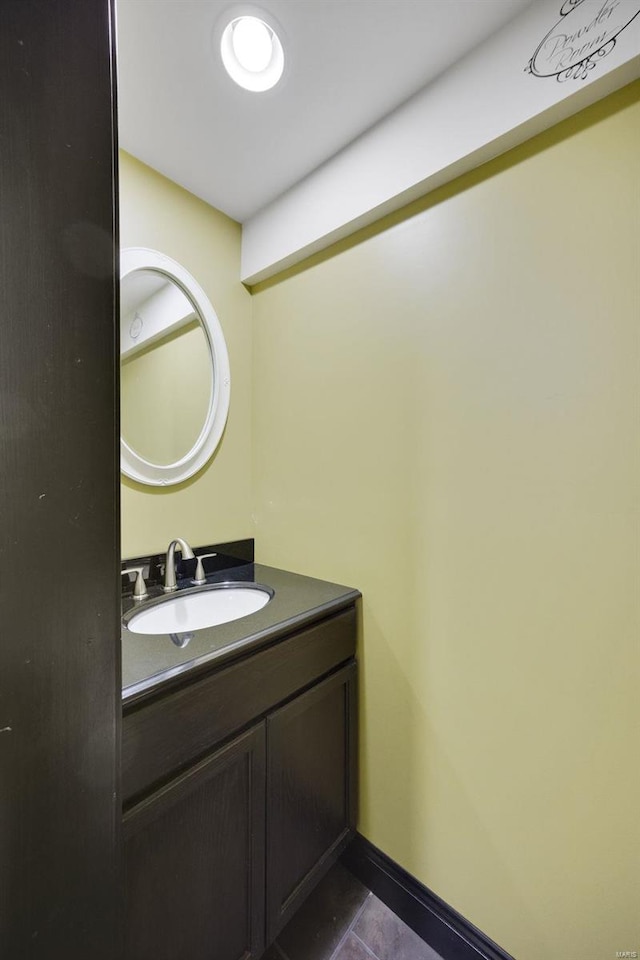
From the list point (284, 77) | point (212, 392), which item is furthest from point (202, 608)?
point (284, 77)

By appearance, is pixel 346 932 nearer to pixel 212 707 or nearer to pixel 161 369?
pixel 212 707

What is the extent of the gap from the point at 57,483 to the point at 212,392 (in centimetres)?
114

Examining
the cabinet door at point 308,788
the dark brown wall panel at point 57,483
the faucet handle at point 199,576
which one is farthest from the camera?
the faucet handle at point 199,576

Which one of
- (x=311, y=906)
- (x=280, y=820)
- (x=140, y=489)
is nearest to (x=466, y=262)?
(x=140, y=489)

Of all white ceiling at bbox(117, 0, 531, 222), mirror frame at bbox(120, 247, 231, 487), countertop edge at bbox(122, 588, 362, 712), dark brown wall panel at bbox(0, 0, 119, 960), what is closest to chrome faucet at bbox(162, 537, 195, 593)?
mirror frame at bbox(120, 247, 231, 487)

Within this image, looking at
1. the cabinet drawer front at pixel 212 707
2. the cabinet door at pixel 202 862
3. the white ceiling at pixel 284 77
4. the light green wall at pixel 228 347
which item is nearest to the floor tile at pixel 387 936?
the cabinet door at pixel 202 862

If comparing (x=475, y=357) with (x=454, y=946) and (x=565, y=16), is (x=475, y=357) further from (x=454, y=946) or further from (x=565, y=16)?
(x=454, y=946)

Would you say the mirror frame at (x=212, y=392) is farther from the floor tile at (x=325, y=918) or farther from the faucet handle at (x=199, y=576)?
the floor tile at (x=325, y=918)

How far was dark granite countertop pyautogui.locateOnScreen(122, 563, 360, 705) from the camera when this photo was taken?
0.73 metres

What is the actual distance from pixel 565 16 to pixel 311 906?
7.81 feet

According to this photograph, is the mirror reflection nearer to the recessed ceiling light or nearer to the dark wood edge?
the recessed ceiling light

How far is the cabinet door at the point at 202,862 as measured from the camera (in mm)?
699

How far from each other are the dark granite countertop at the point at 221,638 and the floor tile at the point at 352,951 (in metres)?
0.89

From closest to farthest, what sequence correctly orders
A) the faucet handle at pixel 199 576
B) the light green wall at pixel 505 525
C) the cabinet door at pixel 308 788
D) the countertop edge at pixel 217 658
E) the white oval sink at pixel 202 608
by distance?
the countertop edge at pixel 217 658 → the light green wall at pixel 505 525 → the cabinet door at pixel 308 788 → the white oval sink at pixel 202 608 → the faucet handle at pixel 199 576
